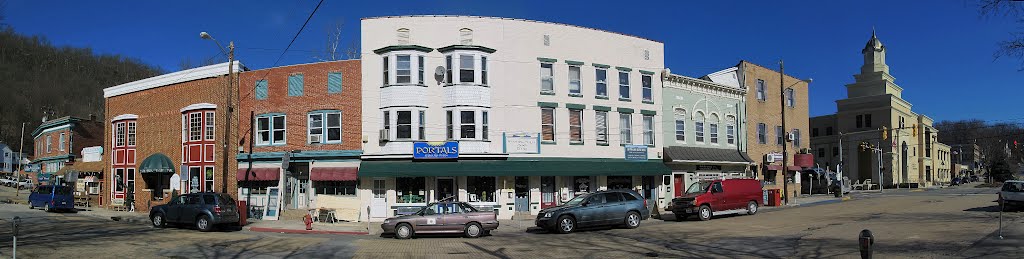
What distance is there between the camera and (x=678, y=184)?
35312 millimetres

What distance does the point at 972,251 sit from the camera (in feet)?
47.8

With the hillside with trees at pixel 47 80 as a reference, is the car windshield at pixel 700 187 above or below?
below

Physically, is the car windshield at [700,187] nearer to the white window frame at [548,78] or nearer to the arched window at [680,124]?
the arched window at [680,124]

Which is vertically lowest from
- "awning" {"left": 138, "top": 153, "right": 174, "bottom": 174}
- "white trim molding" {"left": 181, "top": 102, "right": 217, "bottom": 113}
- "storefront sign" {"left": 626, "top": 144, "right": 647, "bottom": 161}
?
"awning" {"left": 138, "top": 153, "right": 174, "bottom": 174}

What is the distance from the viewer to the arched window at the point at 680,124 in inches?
1398

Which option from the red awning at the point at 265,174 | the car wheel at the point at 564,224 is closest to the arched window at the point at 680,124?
the car wheel at the point at 564,224

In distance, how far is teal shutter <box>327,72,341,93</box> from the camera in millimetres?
29598

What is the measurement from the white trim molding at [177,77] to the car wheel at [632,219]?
812 inches

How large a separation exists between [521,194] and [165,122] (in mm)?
20019

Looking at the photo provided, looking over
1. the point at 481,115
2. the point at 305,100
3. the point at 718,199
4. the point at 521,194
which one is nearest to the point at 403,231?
the point at 481,115

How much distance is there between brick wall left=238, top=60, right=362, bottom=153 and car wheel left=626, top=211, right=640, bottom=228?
12.7 m

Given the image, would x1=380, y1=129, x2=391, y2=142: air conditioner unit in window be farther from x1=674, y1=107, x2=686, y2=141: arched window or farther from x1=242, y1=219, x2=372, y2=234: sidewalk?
x1=674, y1=107, x2=686, y2=141: arched window

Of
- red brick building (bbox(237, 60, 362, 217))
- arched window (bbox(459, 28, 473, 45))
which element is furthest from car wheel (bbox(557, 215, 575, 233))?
arched window (bbox(459, 28, 473, 45))

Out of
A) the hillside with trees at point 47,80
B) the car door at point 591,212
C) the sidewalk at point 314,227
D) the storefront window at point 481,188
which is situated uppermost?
the hillside with trees at point 47,80
